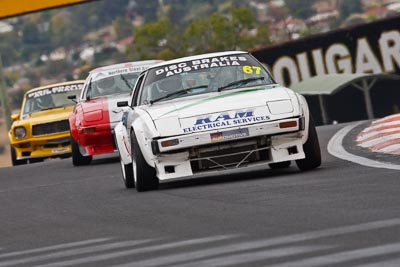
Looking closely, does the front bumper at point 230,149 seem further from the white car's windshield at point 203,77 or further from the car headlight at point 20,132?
the car headlight at point 20,132

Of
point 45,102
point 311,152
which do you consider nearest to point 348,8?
point 45,102

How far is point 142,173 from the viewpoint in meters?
12.2

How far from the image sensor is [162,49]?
3755 inches

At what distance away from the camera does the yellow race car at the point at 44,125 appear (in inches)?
890

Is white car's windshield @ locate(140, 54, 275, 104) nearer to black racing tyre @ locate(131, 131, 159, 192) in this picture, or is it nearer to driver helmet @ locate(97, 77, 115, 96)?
black racing tyre @ locate(131, 131, 159, 192)

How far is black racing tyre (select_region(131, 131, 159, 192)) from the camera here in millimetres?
12227

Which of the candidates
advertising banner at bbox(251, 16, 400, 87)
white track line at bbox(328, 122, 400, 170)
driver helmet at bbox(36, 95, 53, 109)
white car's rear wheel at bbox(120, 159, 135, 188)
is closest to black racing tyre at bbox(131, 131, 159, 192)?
white car's rear wheel at bbox(120, 159, 135, 188)

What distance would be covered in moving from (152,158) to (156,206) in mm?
1516

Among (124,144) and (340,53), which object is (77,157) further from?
(340,53)

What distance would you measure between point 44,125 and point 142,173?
10555mm

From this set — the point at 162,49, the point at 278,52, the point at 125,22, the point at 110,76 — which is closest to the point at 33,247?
the point at 110,76

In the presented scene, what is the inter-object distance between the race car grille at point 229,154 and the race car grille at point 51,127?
35.5 feet

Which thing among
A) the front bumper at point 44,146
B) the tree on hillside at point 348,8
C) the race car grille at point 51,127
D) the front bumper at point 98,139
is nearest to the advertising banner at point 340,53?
the front bumper at point 44,146

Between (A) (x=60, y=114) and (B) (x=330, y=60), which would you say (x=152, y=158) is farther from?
(B) (x=330, y=60)
